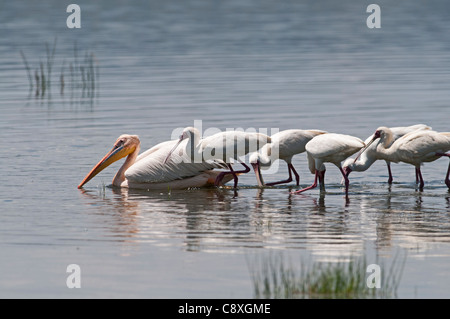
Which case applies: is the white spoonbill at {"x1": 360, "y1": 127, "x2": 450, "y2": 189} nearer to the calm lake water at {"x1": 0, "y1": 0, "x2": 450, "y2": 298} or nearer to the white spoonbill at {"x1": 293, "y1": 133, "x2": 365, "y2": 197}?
the calm lake water at {"x1": 0, "y1": 0, "x2": 450, "y2": 298}

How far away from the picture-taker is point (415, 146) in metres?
11.9

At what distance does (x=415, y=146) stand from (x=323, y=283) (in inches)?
193

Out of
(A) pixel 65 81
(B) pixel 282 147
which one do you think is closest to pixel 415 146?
(B) pixel 282 147

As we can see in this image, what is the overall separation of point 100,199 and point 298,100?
8526 millimetres

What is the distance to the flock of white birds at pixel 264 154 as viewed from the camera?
38.7 ft

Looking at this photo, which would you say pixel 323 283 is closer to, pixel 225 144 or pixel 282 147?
pixel 225 144

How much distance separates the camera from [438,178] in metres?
12.8

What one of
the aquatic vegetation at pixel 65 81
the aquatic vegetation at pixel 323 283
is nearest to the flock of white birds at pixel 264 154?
the aquatic vegetation at pixel 323 283

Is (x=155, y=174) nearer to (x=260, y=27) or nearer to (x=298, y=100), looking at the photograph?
(x=298, y=100)

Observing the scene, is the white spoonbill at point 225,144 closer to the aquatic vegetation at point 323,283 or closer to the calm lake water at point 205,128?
the calm lake water at point 205,128

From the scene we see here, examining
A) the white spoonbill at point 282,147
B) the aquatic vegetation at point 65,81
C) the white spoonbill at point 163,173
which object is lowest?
the white spoonbill at point 163,173

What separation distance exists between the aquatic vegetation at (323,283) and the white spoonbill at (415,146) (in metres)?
4.11

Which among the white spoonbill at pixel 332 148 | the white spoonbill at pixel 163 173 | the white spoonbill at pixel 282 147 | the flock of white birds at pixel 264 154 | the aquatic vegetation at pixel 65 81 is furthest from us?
the aquatic vegetation at pixel 65 81

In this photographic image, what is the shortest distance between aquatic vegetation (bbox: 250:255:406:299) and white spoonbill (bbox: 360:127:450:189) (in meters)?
4.11
